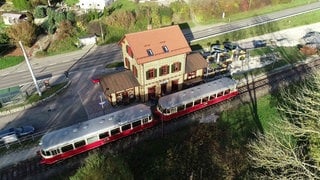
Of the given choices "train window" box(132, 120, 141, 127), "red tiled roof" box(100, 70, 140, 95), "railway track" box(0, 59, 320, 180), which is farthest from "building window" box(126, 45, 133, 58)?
"railway track" box(0, 59, 320, 180)

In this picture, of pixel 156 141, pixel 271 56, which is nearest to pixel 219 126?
pixel 156 141

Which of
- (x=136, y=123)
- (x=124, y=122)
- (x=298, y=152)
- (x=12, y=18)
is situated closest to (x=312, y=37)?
(x=298, y=152)

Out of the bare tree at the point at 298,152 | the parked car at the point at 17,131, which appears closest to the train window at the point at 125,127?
the parked car at the point at 17,131

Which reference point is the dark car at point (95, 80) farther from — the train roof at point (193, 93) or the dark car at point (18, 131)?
the train roof at point (193, 93)

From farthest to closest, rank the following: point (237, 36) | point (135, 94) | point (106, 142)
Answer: point (237, 36) → point (135, 94) → point (106, 142)

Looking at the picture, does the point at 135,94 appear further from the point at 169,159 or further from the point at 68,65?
the point at 68,65

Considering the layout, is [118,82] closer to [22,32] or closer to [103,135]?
[103,135]

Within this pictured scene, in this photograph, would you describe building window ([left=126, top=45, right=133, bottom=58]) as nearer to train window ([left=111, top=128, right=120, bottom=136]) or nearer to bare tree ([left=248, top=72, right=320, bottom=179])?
train window ([left=111, top=128, right=120, bottom=136])

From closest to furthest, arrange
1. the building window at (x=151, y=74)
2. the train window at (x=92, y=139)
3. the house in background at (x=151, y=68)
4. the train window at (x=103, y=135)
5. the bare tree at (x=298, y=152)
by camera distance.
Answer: the bare tree at (x=298, y=152), the train window at (x=92, y=139), the train window at (x=103, y=135), the house in background at (x=151, y=68), the building window at (x=151, y=74)
